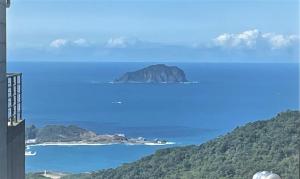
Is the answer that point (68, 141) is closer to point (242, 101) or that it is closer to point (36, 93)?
point (36, 93)

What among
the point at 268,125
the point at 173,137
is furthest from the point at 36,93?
the point at 268,125

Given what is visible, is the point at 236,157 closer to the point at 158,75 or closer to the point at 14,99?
the point at 14,99

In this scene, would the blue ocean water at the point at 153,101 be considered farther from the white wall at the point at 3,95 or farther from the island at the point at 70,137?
the white wall at the point at 3,95

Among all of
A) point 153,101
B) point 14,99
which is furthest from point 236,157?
point 153,101

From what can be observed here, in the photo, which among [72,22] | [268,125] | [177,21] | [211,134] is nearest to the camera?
[268,125]

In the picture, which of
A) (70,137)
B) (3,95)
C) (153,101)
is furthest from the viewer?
(153,101)

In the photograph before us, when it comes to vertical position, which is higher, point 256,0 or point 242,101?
point 256,0

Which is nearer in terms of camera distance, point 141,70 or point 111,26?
point 141,70
